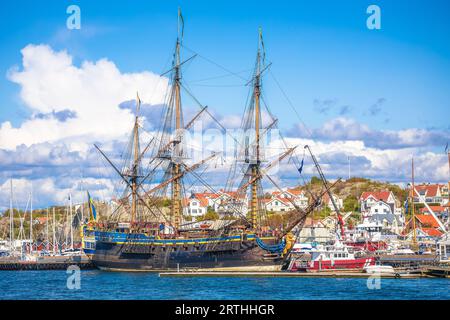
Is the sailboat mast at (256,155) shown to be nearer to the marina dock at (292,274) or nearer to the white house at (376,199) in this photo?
the marina dock at (292,274)

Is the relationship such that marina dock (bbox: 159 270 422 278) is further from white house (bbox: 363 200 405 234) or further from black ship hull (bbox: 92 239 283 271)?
white house (bbox: 363 200 405 234)

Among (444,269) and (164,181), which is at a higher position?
(164,181)

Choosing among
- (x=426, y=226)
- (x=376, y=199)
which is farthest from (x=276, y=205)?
(x=426, y=226)

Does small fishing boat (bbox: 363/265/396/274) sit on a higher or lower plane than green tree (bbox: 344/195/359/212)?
lower

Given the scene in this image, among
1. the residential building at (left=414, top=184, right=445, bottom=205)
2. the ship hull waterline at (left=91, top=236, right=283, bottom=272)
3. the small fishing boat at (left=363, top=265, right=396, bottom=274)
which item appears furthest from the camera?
the residential building at (left=414, top=184, right=445, bottom=205)

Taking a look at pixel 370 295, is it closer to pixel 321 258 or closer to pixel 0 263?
pixel 321 258

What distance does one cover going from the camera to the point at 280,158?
82438 mm

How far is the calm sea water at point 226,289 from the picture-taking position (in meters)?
54.9

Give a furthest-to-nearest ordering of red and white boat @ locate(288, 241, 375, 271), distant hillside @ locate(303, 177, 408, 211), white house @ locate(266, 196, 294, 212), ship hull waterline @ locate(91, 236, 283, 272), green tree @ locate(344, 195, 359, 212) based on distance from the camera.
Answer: distant hillside @ locate(303, 177, 408, 211) → white house @ locate(266, 196, 294, 212) → green tree @ locate(344, 195, 359, 212) → ship hull waterline @ locate(91, 236, 283, 272) → red and white boat @ locate(288, 241, 375, 271)

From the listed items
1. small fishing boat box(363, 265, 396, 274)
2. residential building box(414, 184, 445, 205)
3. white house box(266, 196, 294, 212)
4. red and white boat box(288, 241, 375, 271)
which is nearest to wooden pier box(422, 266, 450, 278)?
small fishing boat box(363, 265, 396, 274)

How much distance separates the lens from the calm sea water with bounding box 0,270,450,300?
54.9m

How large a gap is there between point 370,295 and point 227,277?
2270 cm

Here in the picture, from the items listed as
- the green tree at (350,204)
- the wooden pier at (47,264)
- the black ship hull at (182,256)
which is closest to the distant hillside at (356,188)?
the green tree at (350,204)
